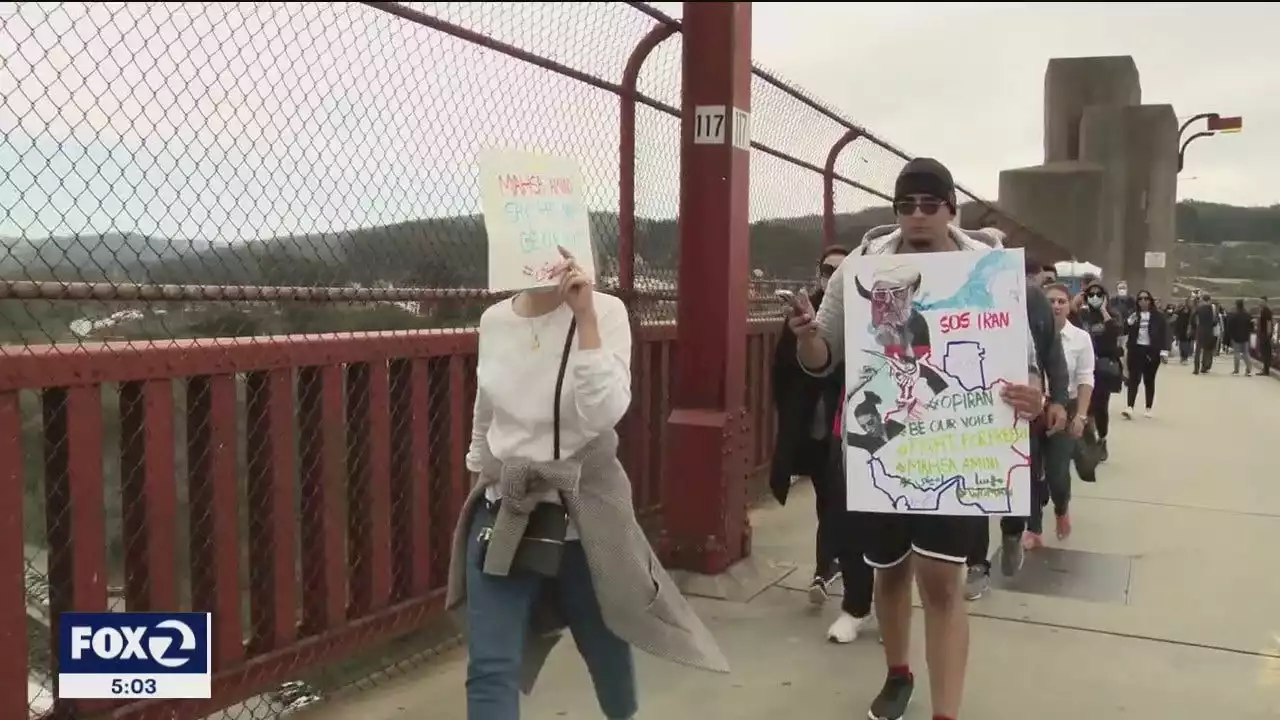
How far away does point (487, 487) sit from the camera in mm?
2777

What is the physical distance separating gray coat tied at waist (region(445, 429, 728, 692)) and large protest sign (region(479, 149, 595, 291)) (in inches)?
18.1

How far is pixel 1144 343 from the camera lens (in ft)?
42.7

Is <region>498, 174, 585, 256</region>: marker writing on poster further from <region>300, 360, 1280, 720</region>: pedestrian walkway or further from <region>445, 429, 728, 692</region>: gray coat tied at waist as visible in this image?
<region>300, 360, 1280, 720</region>: pedestrian walkway

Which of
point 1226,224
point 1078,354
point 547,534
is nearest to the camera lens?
point 547,534

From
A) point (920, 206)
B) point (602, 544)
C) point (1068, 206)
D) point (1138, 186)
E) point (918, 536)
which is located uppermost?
point (1138, 186)

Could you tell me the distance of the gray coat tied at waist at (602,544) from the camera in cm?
263

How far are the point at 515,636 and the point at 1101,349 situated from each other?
7.87m

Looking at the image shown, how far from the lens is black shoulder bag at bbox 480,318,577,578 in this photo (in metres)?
2.60

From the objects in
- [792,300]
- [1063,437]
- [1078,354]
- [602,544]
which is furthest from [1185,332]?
[602,544]

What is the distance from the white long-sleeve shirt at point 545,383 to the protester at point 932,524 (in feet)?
2.81

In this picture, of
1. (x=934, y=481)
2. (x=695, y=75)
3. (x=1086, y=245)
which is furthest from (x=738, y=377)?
(x=1086, y=245)

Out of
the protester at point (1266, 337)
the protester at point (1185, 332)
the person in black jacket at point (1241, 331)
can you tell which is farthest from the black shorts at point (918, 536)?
the protester at point (1185, 332)

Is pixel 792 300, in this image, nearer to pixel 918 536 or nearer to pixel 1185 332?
pixel 918 536

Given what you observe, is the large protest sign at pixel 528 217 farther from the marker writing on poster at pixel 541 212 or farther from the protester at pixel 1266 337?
the protester at pixel 1266 337
